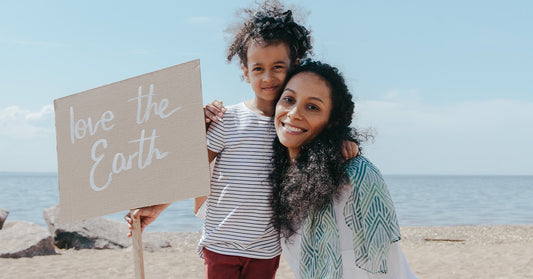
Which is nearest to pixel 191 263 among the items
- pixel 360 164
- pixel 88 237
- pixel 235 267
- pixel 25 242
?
pixel 88 237

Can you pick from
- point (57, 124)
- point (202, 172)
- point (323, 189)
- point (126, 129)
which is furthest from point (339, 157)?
point (57, 124)

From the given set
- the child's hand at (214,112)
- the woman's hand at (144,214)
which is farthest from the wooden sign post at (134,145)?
the child's hand at (214,112)

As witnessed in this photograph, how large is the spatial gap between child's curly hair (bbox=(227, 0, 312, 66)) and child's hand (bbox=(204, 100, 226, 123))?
33 centimetres

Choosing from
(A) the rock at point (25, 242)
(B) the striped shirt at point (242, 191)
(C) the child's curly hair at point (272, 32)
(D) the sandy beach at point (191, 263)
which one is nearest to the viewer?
(B) the striped shirt at point (242, 191)

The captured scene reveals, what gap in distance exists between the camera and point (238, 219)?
2.22 metres

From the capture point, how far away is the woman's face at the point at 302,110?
7.00 feet

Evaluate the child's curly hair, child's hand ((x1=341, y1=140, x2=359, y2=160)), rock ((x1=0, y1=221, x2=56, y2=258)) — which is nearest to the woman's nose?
child's hand ((x1=341, y1=140, x2=359, y2=160))

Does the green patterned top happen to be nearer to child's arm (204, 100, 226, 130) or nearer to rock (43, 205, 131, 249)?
child's arm (204, 100, 226, 130)

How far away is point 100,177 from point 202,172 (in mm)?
500

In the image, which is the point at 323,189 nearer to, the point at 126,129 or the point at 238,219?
the point at 238,219

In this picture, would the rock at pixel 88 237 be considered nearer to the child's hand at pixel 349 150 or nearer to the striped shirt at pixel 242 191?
the striped shirt at pixel 242 191

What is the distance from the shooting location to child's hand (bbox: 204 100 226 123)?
2.30 metres

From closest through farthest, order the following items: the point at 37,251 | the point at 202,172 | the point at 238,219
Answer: the point at 202,172, the point at 238,219, the point at 37,251

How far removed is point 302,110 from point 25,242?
21.0 ft
